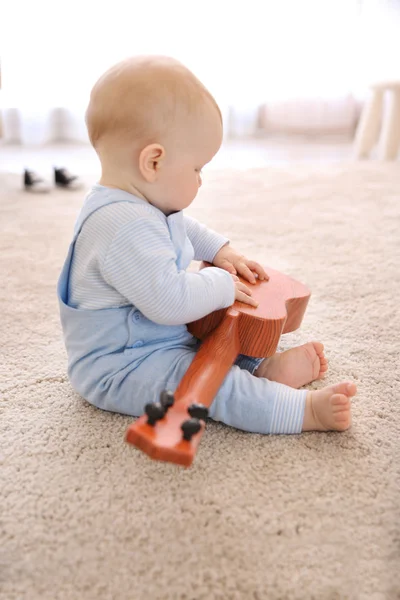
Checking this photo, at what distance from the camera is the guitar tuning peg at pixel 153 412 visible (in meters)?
0.51

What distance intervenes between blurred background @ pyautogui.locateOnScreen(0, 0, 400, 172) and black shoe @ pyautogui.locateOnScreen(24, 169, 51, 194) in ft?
1.06

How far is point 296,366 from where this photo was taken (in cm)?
76

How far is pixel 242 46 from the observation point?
2.31 m

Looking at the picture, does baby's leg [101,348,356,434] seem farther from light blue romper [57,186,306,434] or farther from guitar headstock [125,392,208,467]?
guitar headstock [125,392,208,467]

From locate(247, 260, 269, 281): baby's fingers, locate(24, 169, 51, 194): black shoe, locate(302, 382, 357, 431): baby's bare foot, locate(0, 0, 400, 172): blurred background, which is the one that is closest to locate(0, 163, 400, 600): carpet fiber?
locate(302, 382, 357, 431): baby's bare foot

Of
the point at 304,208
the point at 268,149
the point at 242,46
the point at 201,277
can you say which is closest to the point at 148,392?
the point at 201,277

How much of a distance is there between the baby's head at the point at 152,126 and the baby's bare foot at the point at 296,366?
266mm

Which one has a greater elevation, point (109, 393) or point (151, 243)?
point (151, 243)

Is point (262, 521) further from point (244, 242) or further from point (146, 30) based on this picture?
point (146, 30)

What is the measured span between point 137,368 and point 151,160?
0.82 feet

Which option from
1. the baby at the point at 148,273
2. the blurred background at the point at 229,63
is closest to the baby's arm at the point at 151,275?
the baby at the point at 148,273

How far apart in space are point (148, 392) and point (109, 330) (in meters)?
0.09

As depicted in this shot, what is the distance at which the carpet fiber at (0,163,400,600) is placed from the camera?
1.61 feet

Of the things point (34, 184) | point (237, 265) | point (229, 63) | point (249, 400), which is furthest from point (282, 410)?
point (229, 63)
